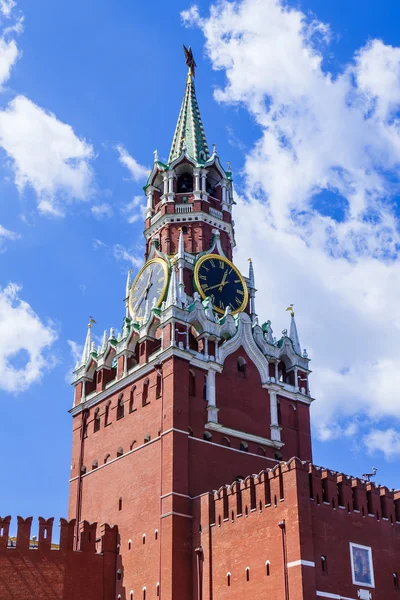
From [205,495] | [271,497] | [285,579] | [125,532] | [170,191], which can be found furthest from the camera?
[170,191]

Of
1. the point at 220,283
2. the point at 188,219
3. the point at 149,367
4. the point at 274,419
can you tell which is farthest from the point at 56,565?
the point at 188,219

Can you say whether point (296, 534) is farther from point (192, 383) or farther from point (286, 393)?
point (286, 393)

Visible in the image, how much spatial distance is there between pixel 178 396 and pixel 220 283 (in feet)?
34.4

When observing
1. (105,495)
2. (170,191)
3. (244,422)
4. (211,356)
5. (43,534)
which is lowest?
(43,534)

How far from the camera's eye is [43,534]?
45.9m

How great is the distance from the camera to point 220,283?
56.4 metres

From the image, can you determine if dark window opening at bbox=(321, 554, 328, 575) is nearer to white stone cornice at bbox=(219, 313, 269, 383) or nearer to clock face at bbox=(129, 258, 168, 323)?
white stone cornice at bbox=(219, 313, 269, 383)

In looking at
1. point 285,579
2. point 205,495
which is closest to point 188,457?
point 205,495

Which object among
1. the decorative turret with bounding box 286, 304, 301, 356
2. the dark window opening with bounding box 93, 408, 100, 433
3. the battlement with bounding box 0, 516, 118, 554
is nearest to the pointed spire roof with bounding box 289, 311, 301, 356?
the decorative turret with bounding box 286, 304, 301, 356

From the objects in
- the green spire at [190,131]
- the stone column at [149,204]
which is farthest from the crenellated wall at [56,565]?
the green spire at [190,131]

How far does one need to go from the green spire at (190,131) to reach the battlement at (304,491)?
2549 cm

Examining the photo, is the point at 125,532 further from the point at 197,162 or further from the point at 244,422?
the point at 197,162

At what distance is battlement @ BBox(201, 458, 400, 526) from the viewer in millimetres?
41438

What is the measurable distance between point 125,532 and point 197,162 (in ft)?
82.2
